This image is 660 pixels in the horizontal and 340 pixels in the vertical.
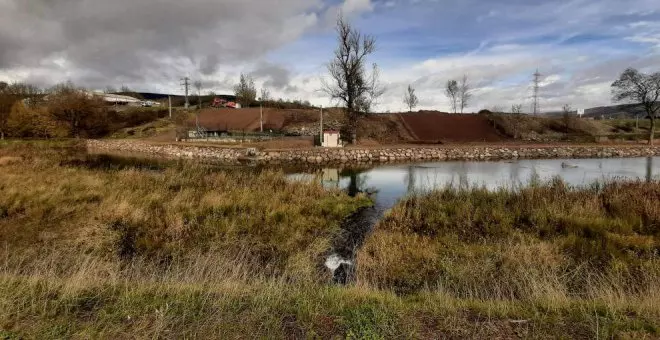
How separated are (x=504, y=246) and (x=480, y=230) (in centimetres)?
151

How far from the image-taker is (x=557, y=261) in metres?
7.59

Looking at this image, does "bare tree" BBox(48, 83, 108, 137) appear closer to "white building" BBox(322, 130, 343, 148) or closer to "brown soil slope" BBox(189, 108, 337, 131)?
"brown soil slope" BBox(189, 108, 337, 131)

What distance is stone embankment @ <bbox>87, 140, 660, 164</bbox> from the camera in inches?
Answer: 1326

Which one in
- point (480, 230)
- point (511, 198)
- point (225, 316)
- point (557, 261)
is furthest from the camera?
point (511, 198)

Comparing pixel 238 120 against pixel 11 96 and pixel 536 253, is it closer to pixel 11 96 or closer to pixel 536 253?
pixel 11 96

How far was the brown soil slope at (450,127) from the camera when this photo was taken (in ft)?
162

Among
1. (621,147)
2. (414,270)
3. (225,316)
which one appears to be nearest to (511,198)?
(414,270)

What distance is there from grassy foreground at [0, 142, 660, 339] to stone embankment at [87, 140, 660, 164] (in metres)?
15.7

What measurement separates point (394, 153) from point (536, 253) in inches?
1101

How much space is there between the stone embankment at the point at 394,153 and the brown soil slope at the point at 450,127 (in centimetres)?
984

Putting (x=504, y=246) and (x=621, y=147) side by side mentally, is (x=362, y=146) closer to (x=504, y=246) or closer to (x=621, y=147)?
(x=621, y=147)

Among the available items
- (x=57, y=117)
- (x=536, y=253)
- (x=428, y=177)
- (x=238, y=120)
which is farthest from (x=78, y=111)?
(x=536, y=253)

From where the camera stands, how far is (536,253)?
7.88 meters

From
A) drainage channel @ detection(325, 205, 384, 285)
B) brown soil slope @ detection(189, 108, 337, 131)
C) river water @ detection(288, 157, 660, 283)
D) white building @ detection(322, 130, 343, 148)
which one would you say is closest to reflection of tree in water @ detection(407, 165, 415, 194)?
river water @ detection(288, 157, 660, 283)
